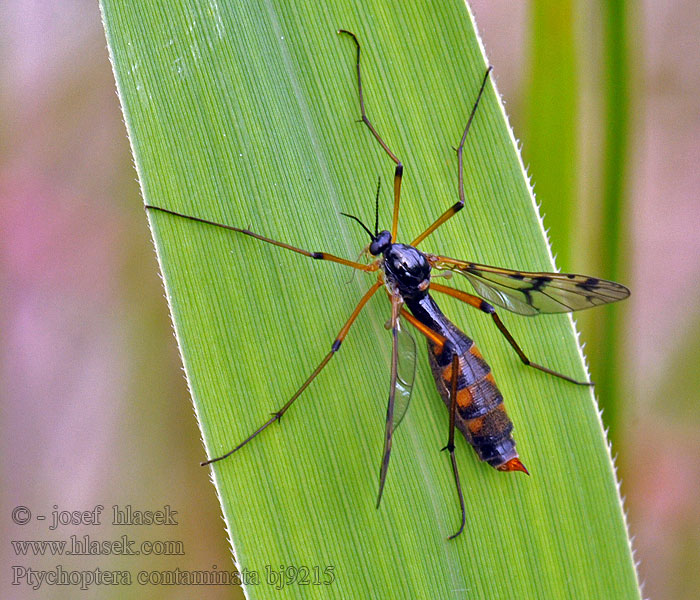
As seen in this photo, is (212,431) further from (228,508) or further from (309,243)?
(309,243)

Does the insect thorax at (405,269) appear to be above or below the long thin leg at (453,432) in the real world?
above

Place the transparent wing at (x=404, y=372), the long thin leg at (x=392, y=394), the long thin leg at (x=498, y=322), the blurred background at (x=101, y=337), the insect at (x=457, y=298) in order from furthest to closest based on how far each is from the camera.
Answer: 1. the blurred background at (x=101, y=337)
2. the long thin leg at (x=498, y=322)
3. the insect at (x=457, y=298)
4. the transparent wing at (x=404, y=372)
5. the long thin leg at (x=392, y=394)

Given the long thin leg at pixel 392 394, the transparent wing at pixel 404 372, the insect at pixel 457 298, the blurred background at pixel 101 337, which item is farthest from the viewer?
the blurred background at pixel 101 337

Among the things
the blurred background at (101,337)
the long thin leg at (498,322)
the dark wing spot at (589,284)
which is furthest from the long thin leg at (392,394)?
the blurred background at (101,337)

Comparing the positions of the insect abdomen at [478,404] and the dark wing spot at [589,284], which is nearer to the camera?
the insect abdomen at [478,404]

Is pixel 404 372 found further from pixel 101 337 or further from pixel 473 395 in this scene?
pixel 101 337

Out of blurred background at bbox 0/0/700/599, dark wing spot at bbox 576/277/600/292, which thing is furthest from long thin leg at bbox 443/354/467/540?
blurred background at bbox 0/0/700/599

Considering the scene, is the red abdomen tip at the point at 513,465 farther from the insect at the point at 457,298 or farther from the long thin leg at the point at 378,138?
the long thin leg at the point at 378,138
